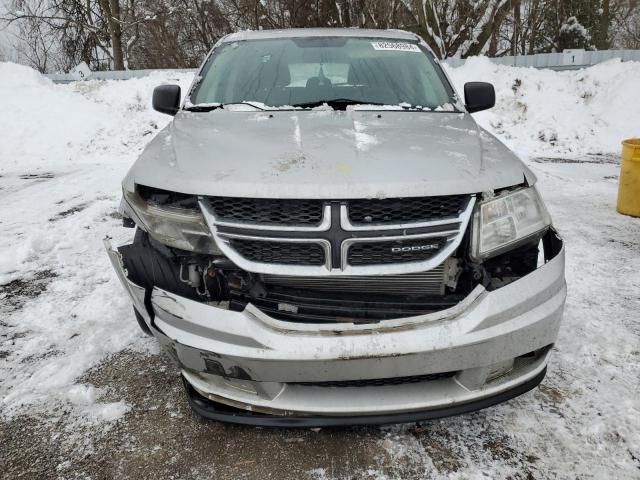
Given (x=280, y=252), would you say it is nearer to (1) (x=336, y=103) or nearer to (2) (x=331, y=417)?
(2) (x=331, y=417)

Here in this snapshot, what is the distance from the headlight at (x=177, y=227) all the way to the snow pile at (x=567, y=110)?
306 inches

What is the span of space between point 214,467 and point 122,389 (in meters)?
0.78

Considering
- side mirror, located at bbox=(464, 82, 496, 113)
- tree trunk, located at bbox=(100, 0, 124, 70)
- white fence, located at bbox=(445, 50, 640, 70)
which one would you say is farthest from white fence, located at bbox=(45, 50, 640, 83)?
tree trunk, located at bbox=(100, 0, 124, 70)

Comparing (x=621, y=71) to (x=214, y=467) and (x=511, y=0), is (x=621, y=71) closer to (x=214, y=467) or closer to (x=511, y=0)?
(x=511, y=0)

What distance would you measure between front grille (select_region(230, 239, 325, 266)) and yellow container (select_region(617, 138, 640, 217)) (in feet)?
14.3

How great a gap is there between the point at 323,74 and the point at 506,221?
71.5 inches

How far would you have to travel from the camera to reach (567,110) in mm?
9453

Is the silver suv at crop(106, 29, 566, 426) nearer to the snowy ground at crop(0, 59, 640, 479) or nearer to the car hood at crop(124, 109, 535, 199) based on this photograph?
the car hood at crop(124, 109, 535, 199)

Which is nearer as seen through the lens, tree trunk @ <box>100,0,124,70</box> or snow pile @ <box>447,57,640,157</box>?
snow pile @ <box>447,57,640,157</box>

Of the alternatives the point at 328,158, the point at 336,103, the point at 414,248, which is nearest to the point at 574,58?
the point at 336,103

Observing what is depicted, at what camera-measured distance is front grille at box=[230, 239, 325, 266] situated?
186cm

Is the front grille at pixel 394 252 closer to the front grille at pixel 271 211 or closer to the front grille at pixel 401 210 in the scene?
the front grille at pixel 401 210

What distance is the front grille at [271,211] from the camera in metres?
1.86

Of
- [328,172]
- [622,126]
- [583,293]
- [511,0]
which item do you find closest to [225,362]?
[328,172]
